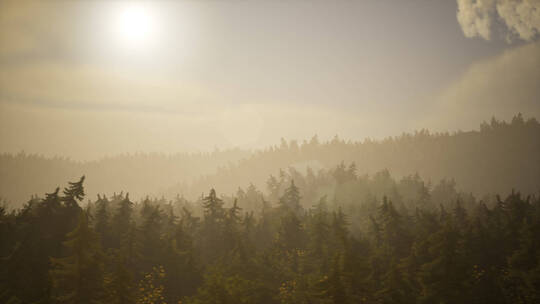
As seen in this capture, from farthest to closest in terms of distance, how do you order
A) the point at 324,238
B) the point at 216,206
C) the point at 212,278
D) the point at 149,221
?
the point at 216,206 → the point at 324,238 → the point at 149,221 → the point at 212,278

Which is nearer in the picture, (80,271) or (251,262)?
(80,271)

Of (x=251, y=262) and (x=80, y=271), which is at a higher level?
(x=80, y=271)

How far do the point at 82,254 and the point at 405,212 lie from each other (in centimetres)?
6656

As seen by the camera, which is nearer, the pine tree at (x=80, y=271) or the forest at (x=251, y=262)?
the pine tree at (x=80, y=271)

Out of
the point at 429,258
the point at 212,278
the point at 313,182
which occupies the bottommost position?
the point at 429,258

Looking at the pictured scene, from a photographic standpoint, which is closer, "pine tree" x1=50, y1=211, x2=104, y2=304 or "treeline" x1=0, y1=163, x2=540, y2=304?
"pine tree" x1=50, y1=211, x2=104, y2=304

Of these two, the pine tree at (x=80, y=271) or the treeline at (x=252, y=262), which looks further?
the treeline at (x=252, y=262)

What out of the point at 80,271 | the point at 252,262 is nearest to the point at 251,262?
the point at 252,262

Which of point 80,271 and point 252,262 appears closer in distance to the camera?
point 80,271

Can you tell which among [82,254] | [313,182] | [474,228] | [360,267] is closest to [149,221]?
[82,254]

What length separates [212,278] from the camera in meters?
27.7

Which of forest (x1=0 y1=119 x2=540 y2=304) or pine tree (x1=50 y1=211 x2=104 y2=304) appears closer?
pine tree (x1=50 y1=211 x2=104 y2=304)

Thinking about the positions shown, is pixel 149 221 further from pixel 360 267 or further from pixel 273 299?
pixel 360 267

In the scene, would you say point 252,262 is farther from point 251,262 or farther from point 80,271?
point 80,271
